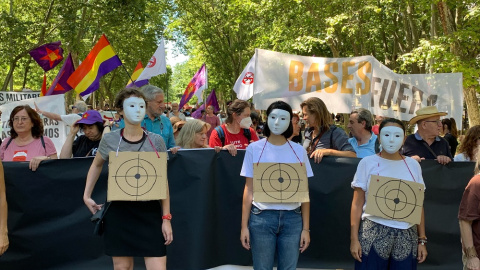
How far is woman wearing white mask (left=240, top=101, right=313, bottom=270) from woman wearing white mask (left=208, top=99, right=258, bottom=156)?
6.79ft

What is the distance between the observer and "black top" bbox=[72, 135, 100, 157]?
6.47m

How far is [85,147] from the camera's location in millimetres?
6516

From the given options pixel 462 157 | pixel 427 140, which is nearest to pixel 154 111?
pixel 427 140

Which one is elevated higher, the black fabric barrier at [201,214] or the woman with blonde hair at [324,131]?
the woman with blonde hair at [324,131]

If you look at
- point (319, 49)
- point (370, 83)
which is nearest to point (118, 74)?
point (319, 49)

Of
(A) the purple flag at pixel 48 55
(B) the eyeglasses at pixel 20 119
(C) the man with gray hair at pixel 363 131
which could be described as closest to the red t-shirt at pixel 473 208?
(C) the man with gray hair at pixel 363 131

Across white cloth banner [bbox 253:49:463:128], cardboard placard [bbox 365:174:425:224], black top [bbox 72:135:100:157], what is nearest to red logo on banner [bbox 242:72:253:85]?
white cloth banner [bbox 253:49:463:128]

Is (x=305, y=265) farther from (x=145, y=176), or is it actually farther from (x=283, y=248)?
(x=145, y=176)

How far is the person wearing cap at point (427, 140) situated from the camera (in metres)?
6.00

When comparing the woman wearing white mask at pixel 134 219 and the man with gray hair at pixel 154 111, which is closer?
the woman wearing white mask at pixel 134 219

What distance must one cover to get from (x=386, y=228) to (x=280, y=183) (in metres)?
0.86

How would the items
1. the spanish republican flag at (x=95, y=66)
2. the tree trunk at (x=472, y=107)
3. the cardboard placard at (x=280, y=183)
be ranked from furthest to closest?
1. the tree trunk at (x=472, y=107)
2. the spanish republican flag at (x=95, y=66)
3. the cardboard placard at (x=280, y=183)

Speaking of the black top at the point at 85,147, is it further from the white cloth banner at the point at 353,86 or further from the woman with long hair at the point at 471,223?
the woman with long hair at the point at 471,223

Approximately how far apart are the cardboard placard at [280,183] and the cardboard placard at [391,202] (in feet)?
1.64
